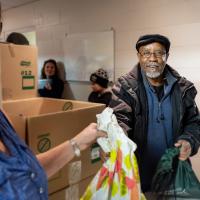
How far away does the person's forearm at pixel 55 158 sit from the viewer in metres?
1.01

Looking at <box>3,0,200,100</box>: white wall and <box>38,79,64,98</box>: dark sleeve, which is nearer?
<box>3,0,200,100</box>: white wall

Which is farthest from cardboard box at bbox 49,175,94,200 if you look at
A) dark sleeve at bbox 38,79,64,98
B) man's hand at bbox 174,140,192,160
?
dark sleeve at bbox 38,79,64,98

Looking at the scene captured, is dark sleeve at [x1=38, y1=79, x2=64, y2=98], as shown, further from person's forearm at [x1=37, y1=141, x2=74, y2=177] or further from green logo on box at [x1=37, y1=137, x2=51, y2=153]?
person's forearm at [x1=37, y1=141, x2=74, y2=177]

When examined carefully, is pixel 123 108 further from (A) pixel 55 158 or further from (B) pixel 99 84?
(B) pixel 99 84

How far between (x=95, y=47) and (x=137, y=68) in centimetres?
233

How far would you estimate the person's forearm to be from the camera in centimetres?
101

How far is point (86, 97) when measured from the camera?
4.11 meters

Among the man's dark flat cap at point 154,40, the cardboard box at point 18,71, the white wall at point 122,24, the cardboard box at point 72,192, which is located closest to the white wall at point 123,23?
the white wall at point 122,24

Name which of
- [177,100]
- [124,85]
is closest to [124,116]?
[124,85]

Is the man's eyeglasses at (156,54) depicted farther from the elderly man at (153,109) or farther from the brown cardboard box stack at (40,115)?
the brown cardboard box stack at (40,115)

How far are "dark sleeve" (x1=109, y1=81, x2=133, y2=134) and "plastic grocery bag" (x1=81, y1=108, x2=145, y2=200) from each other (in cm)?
34

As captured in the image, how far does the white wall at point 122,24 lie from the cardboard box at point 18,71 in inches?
11.4

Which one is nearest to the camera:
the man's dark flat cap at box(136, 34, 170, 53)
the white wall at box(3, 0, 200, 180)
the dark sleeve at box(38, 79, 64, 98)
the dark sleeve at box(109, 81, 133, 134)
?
the dark sleeve at box(109, 81, 133, 134)

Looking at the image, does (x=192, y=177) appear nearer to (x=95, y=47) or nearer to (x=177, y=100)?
(x=177, y=100)
